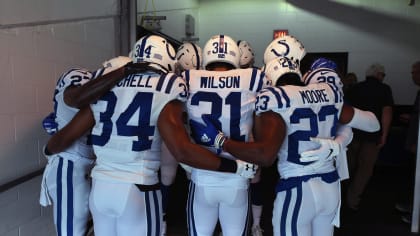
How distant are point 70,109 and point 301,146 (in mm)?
1256

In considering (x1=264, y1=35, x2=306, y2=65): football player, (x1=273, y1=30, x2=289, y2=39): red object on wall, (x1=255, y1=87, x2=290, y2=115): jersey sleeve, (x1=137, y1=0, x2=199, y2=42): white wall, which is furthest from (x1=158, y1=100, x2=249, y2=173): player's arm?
(x1=273, y1=30, x2=289, y2=39): red object on wall

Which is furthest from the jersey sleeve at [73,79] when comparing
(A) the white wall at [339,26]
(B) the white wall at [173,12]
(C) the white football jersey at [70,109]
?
(A) the white wall at [339,26]

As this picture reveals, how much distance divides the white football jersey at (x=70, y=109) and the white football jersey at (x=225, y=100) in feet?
1.94

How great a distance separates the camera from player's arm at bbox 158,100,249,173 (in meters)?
1.66

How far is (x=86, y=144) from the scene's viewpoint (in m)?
2.14

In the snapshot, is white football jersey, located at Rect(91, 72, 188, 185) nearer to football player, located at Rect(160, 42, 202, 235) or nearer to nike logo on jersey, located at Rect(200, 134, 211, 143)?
nike logo on jersey, located at Rect(200, 134, 211, 143)

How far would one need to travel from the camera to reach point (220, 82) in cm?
201

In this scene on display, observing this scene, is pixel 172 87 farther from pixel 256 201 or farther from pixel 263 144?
pixel 256 201

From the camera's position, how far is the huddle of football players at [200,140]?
1.73 m

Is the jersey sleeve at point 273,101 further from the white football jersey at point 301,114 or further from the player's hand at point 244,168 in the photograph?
the player's hand at point 244,168

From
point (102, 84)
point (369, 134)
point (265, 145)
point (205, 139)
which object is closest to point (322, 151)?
point (265, 145)

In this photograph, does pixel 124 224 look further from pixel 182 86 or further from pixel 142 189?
pixel 182 86

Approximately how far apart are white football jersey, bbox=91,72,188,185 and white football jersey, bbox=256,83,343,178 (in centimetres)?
46

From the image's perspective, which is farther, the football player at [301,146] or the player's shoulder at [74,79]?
the player's shoulder at [74,79]
